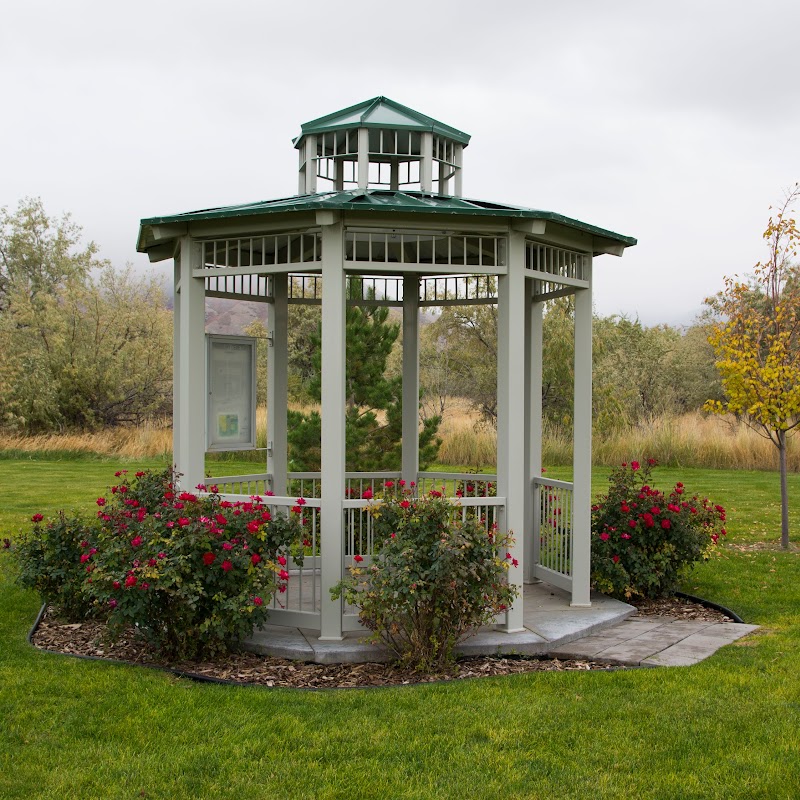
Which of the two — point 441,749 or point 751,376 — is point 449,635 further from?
point 751,376

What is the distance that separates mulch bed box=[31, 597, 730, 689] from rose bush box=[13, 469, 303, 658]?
0.53ft

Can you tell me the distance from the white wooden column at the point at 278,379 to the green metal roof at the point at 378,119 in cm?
132

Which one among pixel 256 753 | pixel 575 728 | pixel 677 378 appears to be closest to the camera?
pixel 256 753

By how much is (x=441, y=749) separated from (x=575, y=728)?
0.75m

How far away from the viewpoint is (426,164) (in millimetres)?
7281

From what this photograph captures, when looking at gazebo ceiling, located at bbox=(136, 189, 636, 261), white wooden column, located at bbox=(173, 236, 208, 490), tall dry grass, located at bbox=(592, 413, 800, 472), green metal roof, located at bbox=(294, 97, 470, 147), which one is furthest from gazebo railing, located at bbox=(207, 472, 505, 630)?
tall dry grass, located at bbox=(592, 413, 800, 472)

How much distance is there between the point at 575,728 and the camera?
468 cm

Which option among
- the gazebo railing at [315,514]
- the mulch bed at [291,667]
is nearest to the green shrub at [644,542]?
the gazebo railing at [315,514]

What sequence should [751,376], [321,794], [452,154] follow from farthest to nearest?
[751,376] < [452,154] < [321,794]

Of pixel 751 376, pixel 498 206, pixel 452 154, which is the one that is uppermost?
pixel 452 154

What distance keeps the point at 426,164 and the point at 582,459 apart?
8.91ft

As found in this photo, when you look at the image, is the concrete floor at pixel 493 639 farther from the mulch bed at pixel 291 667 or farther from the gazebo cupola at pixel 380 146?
the gazebo cupola at pixel 380 146

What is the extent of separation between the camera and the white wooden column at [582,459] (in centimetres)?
737

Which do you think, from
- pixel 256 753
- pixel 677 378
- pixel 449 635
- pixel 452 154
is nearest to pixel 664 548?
pixel 449 635
